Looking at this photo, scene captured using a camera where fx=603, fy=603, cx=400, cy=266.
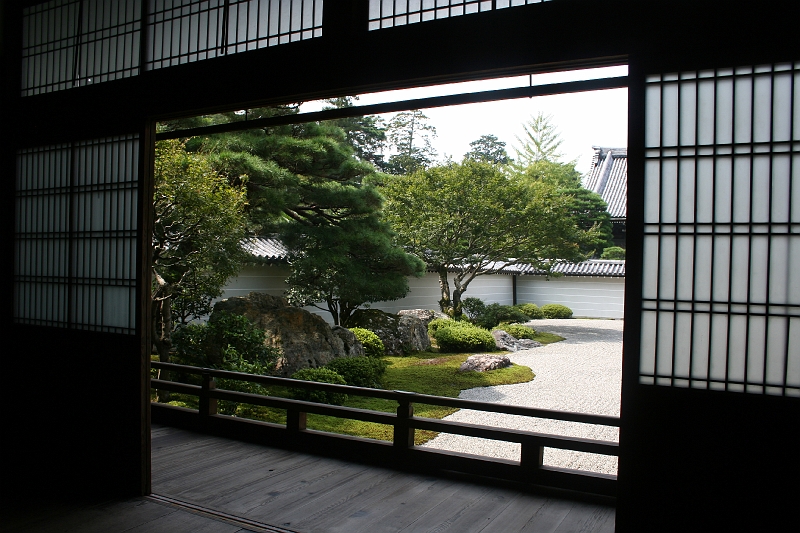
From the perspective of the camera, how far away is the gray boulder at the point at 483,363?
10.4m

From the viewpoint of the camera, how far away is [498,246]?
1426 cm

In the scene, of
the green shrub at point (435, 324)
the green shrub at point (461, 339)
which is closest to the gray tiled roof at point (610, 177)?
the green shrub at point (435, 324)

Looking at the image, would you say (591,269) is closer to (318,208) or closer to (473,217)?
(473,217)

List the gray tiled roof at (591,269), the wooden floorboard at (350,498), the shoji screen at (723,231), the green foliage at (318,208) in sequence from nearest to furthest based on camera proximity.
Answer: the shoji screen at (723,231) → the wooden floorboard at (350,498) → the green foliage at (318,208) → the gray tiled roof at (591,269)

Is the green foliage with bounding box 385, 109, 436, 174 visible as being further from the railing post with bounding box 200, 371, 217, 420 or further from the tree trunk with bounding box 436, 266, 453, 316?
the railing post with bounding box 200, 371, 217, 420

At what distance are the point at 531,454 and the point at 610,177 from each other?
22.0 metres

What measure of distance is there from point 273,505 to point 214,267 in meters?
4.12

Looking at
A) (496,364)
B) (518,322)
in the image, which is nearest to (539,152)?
(518,322)

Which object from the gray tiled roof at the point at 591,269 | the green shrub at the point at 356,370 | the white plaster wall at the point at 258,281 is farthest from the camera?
the gray tiled roof at the point at 591,269

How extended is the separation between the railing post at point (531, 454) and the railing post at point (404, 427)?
2.69 ft

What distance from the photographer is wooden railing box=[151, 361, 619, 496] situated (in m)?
3.74

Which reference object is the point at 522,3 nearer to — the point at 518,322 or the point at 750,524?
the point at 750,524

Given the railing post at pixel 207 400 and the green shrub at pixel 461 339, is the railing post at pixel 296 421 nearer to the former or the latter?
the railing post at pixel 207 400

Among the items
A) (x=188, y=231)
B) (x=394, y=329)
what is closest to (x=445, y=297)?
(x=394, y=329)
